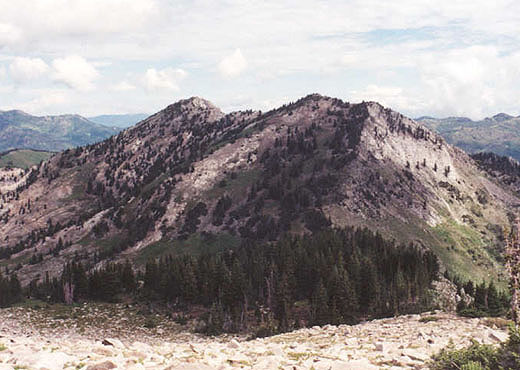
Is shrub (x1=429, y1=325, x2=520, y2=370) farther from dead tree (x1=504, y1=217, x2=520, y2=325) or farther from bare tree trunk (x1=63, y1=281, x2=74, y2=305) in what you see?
bare tree trunk (x1=63, y1=281, x2=74, y2=305)

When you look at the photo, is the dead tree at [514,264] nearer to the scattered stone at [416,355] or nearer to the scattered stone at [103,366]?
the scattered stone at [416,355]

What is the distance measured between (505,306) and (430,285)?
979 inches

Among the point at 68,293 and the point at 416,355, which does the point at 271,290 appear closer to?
the point at 68,293

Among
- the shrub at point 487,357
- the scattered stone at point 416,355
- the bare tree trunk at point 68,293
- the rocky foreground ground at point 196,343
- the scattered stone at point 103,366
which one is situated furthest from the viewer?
the bare tree trunk at point 68,293

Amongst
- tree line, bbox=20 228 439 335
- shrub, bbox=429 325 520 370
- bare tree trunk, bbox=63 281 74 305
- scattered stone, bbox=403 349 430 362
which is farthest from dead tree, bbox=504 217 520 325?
bare tree trunk, bbox=63 281 74 305

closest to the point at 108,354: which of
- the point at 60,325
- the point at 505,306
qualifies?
the point at 60,325

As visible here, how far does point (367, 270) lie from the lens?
94000mm

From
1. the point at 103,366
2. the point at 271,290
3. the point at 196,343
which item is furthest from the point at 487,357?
the point at 271,290

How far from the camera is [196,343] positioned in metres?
58.5

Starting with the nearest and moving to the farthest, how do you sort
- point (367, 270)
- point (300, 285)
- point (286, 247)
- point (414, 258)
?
point (367, 270)
point (300, 285)
point (414, 258)
point (286, 247)

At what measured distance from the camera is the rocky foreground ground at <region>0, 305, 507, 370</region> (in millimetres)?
26109

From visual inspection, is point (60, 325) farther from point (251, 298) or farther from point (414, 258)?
point (414, 258)

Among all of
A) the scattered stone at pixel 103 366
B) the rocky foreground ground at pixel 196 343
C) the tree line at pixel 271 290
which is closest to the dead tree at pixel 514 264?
the rocky foreground ground at pixel 196 343

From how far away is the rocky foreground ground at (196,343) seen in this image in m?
26.1
